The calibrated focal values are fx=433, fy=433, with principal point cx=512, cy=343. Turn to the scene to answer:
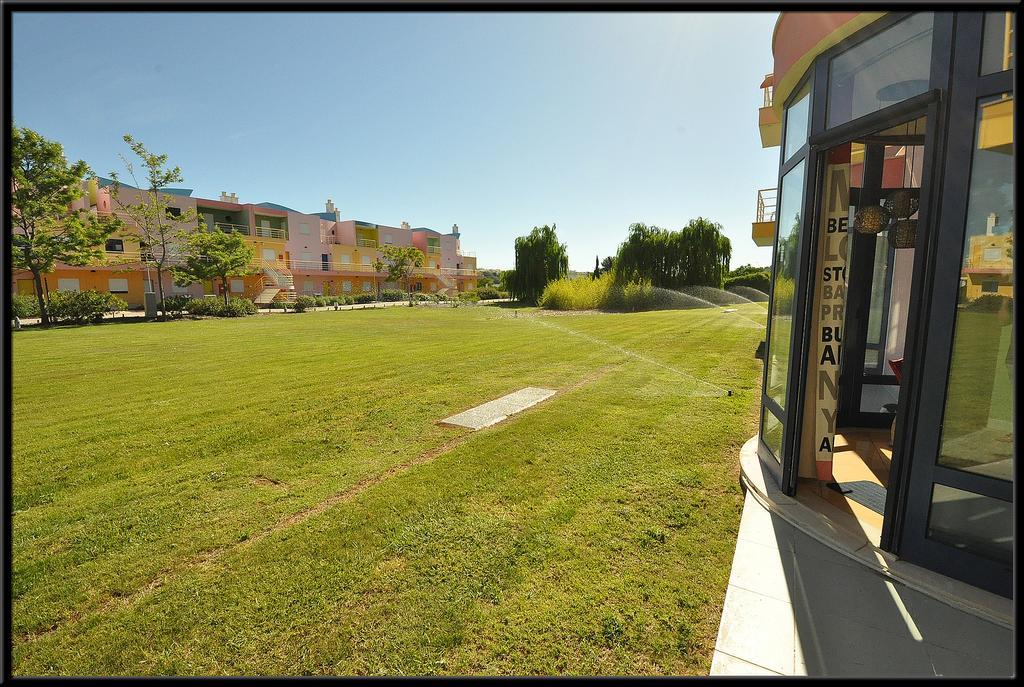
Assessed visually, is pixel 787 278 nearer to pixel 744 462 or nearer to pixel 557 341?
pixel 744 462

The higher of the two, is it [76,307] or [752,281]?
[752,281]

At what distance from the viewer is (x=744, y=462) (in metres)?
4.35

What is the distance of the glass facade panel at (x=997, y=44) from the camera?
7.28 feet

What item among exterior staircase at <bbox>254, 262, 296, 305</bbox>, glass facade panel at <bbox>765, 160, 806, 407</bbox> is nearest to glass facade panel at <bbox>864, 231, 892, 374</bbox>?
glass facade panel at <bbox>765, 160, 806, 407</bbox>

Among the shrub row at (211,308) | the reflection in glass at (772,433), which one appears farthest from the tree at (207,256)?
the reflection in glass at (772,433)

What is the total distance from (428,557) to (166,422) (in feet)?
17.0

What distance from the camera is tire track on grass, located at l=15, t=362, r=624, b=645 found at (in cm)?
239

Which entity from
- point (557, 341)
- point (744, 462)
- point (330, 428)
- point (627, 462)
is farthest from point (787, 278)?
point (557, 341)

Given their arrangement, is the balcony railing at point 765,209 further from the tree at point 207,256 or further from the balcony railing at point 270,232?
the balcony railing at point 270,232

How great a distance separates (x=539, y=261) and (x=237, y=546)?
34.9 meters

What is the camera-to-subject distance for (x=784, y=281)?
4137mm

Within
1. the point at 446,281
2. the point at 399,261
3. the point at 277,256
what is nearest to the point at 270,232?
the point at 277,256

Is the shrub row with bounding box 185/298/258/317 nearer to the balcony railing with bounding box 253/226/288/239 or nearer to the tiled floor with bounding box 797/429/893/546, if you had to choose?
the balcony railing with bounding box 253/226/288/239

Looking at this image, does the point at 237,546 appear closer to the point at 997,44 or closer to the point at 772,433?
the point at 772,433
